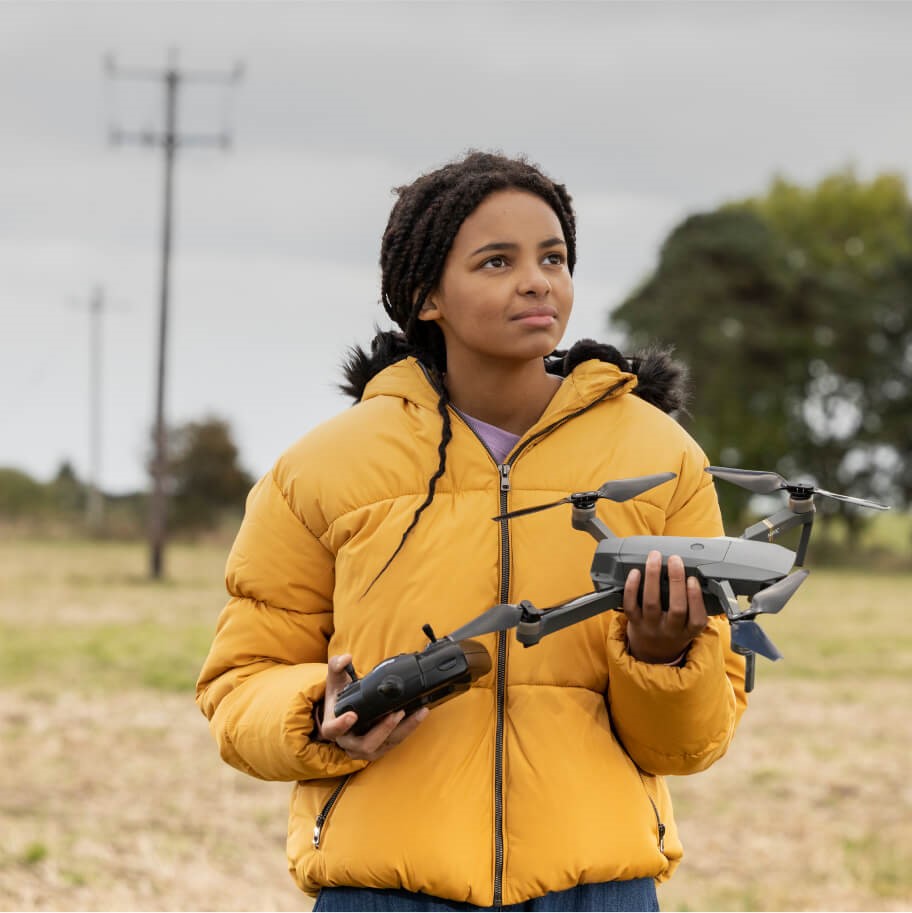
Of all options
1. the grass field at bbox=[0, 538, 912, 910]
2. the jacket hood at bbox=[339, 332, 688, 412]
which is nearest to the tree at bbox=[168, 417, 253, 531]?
the grass field at bbox=[0, 538, 912, 910]

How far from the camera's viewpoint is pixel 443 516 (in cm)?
242

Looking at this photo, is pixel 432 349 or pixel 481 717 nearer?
pixel 481 717

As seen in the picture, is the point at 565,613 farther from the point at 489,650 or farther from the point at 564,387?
the point at 564,387

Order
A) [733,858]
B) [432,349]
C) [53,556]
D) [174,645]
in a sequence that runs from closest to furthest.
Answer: [432,349], [733,858], [174,645], [53,556]

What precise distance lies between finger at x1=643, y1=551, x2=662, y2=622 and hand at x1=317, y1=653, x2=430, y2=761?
0.43 m

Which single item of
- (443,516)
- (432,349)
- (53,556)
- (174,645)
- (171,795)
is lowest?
(53,556)

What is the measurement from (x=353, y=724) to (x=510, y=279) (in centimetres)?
84

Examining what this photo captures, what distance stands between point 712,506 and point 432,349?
66 centimetres

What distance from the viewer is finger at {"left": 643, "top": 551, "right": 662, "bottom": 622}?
79.8 inches

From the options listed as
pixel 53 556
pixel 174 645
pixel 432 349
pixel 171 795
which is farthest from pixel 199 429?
pixel 432 349

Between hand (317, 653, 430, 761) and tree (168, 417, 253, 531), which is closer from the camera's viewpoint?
hand (317, 653, 430, 761)

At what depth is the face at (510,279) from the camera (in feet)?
7.91

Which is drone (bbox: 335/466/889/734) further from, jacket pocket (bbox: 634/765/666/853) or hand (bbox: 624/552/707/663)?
jacket pocket (bbox: 634/765/666/853)

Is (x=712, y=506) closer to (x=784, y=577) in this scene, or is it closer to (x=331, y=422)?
(x=784, y=577)
